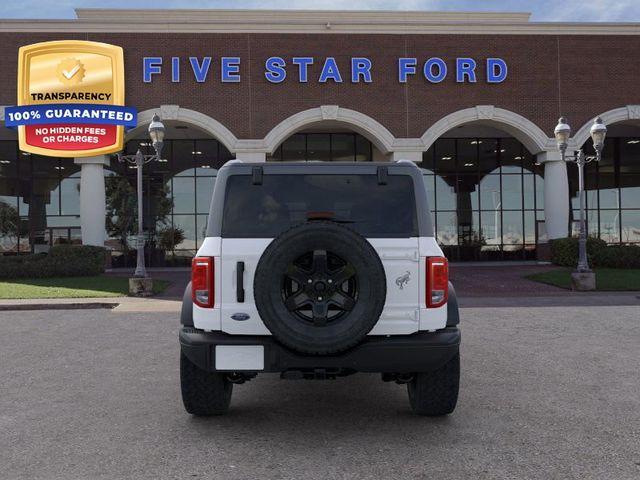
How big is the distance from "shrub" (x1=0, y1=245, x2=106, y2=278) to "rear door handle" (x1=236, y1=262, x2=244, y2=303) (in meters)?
18.5

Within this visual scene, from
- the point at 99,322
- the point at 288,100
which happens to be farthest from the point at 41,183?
the point at 99,322

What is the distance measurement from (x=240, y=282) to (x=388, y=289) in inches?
43.7

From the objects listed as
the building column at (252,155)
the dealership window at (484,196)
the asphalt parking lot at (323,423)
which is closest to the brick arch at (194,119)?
the building column at (252,155)

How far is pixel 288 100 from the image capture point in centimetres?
2422

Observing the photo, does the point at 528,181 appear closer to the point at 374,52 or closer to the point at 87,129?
the point at 374,52

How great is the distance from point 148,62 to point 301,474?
23424mm

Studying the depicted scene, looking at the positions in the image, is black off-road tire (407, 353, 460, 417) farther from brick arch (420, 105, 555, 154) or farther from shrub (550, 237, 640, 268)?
brick arch (420, 105, 555, 154)

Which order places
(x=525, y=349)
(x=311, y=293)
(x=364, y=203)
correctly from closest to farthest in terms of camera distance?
(x=311, y=293), (x=364, y=203), (x=525, y=349)

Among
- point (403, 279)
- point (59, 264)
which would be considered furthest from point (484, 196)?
point (403, 279)

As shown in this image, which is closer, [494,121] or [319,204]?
[319,204]

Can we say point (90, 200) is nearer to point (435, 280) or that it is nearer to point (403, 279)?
point (403, 279)

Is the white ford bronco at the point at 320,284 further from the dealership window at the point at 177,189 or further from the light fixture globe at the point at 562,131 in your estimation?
the dealership window at the point at 177,189

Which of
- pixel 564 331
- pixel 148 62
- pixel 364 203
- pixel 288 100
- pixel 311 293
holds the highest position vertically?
pixel 148 62

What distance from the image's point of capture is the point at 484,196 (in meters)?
31.0
